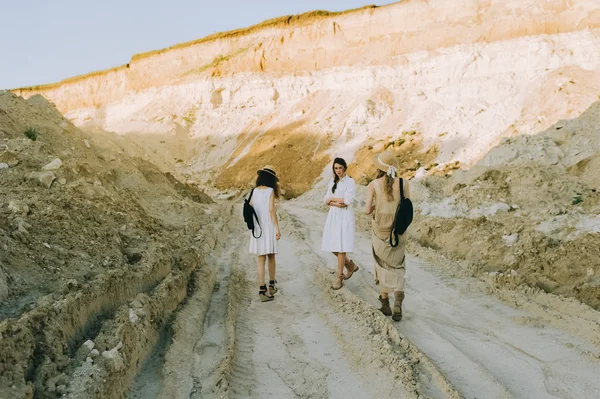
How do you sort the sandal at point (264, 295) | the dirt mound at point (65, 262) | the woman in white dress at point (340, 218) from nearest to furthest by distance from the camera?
→ 1. the dirt mound at point (65, 262)
2. the sandal at point (264, 295)
3. the woman in white dress at point (340, 218)

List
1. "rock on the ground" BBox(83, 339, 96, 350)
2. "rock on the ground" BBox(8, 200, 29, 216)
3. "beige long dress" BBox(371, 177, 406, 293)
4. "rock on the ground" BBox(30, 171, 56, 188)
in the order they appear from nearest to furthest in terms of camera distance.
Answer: "rock on the ground" BBox(83, 339, 96, 350)
"beige long dress" BBox(371, 177, 406, 293)
"rock on the ground" BBox(8, 200, 29, 216)
"rock on the ground" BBox(30, 171, 56, 188)

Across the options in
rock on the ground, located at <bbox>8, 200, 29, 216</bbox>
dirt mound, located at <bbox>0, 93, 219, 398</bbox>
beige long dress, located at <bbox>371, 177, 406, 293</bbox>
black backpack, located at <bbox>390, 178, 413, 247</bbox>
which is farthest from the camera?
rock on the ground, located at <bbox>8, 200, 29, 216</bbox>

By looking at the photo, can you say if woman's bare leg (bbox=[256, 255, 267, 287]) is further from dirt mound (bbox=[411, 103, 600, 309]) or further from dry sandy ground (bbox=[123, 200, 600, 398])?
dirt mound (bbox=[411, 103, 600, 309])

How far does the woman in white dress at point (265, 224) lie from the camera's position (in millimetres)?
6223

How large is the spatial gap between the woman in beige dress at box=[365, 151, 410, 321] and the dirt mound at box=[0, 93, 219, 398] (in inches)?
93.5

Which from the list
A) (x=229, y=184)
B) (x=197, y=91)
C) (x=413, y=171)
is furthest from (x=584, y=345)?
(x=197, y=91)

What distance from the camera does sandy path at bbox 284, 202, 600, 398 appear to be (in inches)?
154

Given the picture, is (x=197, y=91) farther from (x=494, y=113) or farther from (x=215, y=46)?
(x=494, y=113)

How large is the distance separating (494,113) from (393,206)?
20147 millimetres

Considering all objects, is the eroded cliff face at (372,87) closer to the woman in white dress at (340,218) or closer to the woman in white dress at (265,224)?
the woman in white dress at (340,218)

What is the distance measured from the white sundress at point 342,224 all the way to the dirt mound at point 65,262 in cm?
194

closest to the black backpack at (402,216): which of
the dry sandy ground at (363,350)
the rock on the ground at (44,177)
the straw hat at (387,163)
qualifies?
the straw hat at (387,163)

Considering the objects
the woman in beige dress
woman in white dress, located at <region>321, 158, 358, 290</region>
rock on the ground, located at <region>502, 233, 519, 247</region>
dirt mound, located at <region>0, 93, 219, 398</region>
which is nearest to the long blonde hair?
the woman in beige dress

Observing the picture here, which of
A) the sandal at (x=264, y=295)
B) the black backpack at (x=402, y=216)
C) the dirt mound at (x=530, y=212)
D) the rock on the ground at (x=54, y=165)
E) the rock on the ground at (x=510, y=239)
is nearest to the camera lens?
the black backpack at (x=402, y=216)
